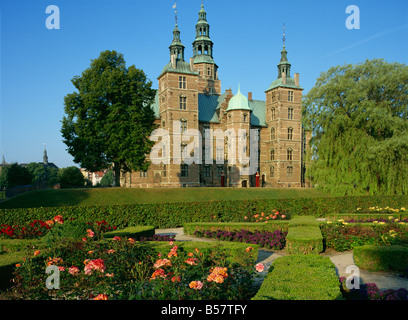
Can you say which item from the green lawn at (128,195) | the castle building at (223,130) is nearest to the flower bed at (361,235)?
the green lawn at (128,195)

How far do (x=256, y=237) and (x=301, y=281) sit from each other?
719 cm

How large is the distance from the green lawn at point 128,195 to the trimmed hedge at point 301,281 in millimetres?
18433

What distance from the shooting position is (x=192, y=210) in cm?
2002

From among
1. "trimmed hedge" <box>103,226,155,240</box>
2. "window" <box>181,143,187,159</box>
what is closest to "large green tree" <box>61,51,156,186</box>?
"window" <box>181,143,187,159</box>

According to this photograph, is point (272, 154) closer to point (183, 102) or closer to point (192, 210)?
point (183, 102)

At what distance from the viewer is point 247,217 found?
63.1 ft

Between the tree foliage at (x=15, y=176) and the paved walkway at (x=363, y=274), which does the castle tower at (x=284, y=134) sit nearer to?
the paved walkway at (x=363, y=274)

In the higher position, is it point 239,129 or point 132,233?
point 239,129

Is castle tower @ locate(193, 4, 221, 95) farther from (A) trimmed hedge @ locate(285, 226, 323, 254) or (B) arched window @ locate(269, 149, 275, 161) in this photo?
(A) trimmed hedge @ locate(285, 226, 323, 254)

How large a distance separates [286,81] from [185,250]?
43.4 metres

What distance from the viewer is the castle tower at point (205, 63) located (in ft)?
184

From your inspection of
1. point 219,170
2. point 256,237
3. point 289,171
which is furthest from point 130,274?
point 289,171
